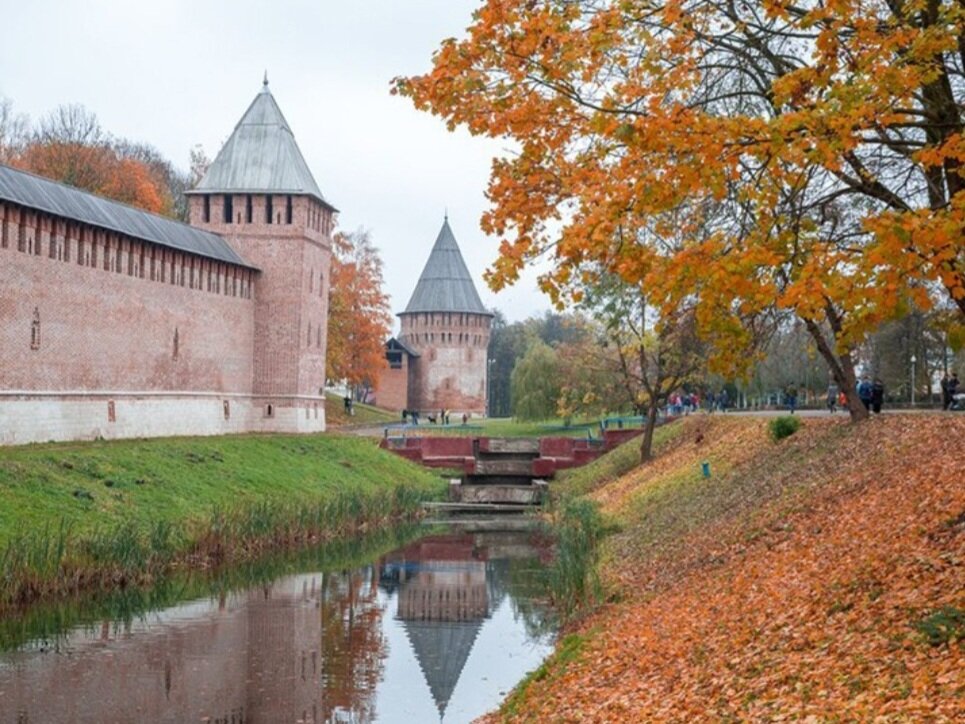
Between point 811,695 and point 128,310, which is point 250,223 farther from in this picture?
point 811,695

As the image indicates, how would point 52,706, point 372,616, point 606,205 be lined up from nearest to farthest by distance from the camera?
point 606,205 < point 52,706 < point 372,616

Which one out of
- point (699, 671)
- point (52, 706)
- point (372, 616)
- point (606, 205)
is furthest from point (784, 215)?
point (372, 616)

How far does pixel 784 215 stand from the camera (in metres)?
9.07

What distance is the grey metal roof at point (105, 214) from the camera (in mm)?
24766

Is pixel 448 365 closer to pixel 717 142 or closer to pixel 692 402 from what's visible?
pixel 692 402

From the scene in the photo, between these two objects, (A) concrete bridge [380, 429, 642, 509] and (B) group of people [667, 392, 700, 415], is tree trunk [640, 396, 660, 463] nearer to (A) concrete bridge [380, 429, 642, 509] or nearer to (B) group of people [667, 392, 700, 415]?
(A) concrete bridge [380, 429, 642, 509]

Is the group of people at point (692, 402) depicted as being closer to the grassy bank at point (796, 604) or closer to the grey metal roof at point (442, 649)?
the grassy bank at point (796, 604)

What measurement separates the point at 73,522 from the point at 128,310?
1210 centimetres

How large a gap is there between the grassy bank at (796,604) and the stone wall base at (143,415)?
12.2m

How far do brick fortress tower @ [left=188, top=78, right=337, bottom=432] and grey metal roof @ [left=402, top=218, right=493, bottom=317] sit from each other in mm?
24428

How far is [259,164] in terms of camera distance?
1474 inches

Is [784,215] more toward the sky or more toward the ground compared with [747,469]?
more toward the sky

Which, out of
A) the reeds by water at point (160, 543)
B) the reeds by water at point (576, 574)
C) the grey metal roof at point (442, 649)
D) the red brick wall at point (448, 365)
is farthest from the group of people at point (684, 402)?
the grey metal roof at point (442, 649)

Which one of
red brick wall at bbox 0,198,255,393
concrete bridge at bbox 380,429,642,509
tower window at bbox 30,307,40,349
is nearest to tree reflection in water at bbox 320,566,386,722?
tower window at bbox 30,307,40,349
